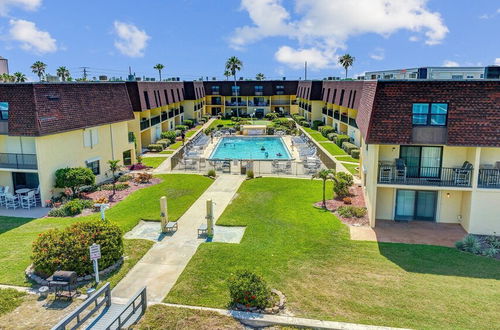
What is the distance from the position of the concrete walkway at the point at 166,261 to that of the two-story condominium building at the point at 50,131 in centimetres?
934

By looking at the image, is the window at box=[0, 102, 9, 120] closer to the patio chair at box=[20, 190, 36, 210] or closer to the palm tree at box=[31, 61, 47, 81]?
the patio chair at box=[20, 190, 36, 210]

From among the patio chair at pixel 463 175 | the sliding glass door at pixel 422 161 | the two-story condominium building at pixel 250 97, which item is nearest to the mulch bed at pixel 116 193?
the sliding glass door at pixel 422 161

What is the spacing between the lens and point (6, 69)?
59125 mm

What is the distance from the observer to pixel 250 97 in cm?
7375

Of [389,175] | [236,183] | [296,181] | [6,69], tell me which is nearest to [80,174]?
[236,183]

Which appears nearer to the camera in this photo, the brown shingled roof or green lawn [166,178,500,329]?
green lawn [166,178,500,329]

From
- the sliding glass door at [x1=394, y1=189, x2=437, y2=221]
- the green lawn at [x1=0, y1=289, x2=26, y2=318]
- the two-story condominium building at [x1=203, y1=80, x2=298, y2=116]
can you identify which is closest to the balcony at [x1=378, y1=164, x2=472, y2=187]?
the sliding glass door at [x1=394, y1=189, x2=437, y2=221]

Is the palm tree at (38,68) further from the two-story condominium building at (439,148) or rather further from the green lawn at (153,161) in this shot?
the two-story condominium building at (439,148)

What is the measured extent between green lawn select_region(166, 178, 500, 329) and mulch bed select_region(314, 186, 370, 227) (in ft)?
2.83

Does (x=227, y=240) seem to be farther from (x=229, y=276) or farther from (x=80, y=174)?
(x=80, y=174)

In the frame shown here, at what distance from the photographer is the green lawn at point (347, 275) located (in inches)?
448

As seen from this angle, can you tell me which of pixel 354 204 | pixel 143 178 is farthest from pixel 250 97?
pixel 354 204

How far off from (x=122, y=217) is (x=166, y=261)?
6232 mm

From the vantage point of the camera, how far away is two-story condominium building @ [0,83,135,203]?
21.3 m
